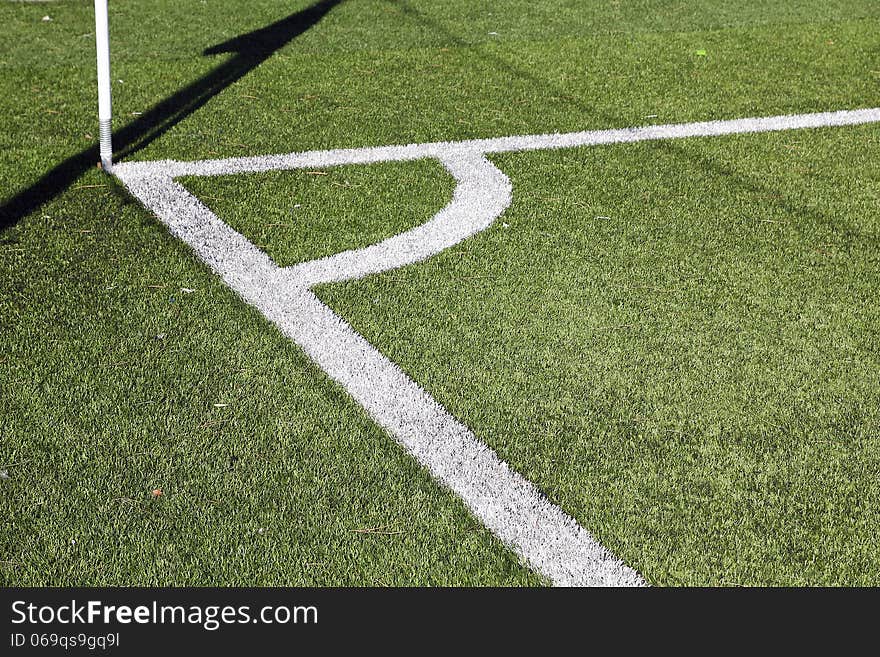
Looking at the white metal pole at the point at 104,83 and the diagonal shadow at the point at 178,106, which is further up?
the white metal pole at the point at 104,83

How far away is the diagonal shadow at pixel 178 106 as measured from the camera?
473cm

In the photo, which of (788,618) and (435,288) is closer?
(788,618)

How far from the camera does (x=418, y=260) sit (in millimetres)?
4359

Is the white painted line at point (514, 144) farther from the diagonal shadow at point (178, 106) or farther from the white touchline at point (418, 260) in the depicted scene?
the diagonal shadow at point (178, 106)

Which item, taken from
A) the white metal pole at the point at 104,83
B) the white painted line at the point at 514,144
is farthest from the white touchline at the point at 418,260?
the white metal pole at the point at 104,83

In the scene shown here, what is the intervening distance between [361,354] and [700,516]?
1.39 m

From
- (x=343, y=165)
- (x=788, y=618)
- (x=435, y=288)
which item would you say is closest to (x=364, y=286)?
(x=435, y=288)

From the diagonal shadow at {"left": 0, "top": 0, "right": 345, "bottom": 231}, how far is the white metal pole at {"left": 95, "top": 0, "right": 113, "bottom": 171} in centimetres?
15

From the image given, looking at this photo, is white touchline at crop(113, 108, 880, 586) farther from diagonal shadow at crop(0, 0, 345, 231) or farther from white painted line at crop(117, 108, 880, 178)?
diagonal shadow at crop(0, 0, 345, 231)

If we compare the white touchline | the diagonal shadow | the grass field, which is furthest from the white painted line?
the diagonal shadow

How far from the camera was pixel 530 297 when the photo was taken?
13.5 feet

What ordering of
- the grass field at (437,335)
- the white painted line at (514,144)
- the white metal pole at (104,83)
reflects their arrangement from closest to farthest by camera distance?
1. the grass field at (437,335)
2. the white metal pole at (104,83)
3. the white painted line at (514,144)

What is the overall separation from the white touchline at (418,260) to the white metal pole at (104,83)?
11 cm

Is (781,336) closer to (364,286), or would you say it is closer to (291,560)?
(364,286)
